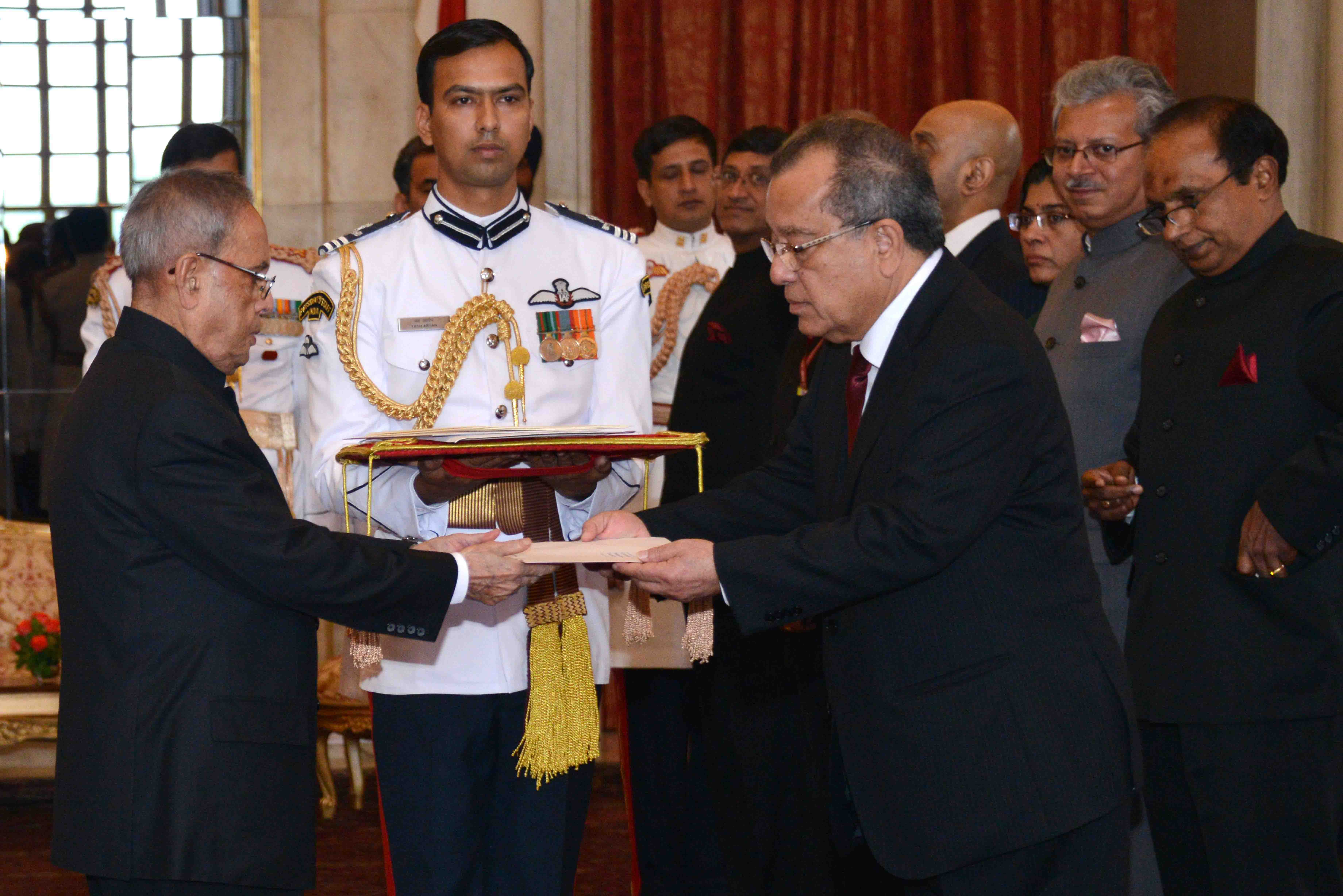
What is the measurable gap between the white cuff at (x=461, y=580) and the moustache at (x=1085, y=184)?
174cm

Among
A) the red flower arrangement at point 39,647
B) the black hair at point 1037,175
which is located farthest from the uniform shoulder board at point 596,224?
the red flower arrangement at point 39,647

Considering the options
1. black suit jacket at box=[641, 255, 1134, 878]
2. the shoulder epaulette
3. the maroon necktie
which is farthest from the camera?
the shoulder epaulette

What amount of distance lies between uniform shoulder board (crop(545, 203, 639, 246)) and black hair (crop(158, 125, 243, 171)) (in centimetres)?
186

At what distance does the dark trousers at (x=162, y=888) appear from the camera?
2230mm

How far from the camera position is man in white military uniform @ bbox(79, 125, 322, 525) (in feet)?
14.2

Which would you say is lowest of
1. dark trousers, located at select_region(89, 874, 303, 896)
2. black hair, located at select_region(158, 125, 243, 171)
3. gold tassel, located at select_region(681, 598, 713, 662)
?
dark trousers, located at select_region(89, 874, 303, 896)

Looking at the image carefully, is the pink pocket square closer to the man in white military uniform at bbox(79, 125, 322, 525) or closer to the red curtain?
the man in white military uniform at bbox(79, 125, 322, 525)

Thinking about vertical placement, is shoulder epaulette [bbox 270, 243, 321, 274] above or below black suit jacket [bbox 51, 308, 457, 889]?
above

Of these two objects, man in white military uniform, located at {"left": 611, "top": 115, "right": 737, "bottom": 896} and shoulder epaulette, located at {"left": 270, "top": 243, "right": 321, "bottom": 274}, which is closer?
man in white military uniform, located at {"left": 611, "top": 115, "right": 737, "bottom": 896}

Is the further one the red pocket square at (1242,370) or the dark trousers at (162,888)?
the red pocket square at (1242,370)

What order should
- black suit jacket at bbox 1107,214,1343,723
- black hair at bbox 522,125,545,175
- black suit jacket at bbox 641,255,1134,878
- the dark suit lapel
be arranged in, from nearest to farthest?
1. black suit jacket at bbox 641,255,1134,878
2. the dark suit lapel
3. black suit jacket at bbox 1107,214,1343,723
4. black hair at bbox 522,125,545,175

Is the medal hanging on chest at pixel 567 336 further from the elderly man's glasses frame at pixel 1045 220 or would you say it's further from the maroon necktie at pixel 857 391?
the elderly man's glasses frame at pixel 1045 220

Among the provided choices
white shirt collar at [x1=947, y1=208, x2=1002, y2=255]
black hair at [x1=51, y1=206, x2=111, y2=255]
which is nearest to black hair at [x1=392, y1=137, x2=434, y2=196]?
black hair at [x1=51, y1=206, x2=111, y2=255]

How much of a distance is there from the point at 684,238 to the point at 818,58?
50.2 inches
